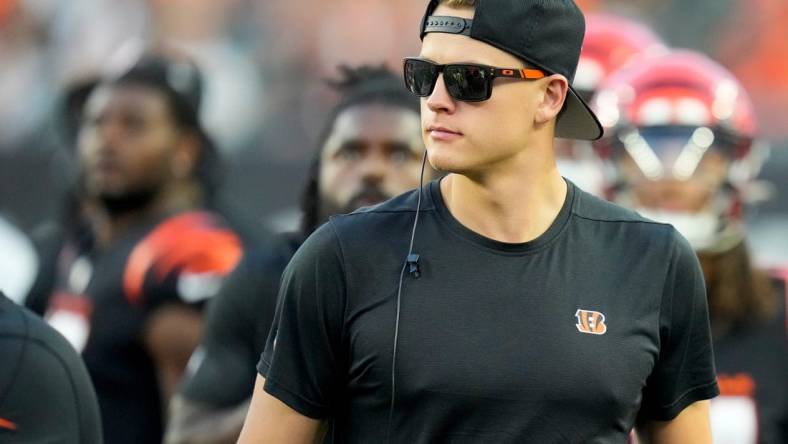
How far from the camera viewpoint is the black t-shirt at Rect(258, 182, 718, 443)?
3379 mm

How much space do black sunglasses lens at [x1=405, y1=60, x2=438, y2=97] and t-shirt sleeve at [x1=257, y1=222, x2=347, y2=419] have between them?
1.17 feet

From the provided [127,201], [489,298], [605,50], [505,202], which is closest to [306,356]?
[489,298]

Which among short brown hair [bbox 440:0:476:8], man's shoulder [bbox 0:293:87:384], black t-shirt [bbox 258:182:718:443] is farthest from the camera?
man's shoulder [bbox 0:293:87:384]

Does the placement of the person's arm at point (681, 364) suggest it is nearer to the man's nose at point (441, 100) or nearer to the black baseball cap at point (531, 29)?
the black baseball cap at point (531, 29)

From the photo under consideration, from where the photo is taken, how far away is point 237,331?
5336 mm

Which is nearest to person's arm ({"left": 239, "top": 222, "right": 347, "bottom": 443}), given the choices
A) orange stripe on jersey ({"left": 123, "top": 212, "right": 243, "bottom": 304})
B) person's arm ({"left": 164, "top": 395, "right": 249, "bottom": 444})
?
person's arm ({"left": 164, "top": 395, "right": 249, "bottom": 444})

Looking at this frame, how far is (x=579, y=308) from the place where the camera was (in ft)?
11.4

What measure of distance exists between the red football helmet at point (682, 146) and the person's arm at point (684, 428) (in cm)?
220

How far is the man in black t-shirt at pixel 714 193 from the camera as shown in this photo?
17.9 ft

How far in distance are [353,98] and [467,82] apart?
236 cm

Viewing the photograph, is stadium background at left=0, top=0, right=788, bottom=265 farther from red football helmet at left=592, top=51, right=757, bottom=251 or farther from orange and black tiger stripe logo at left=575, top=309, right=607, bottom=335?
orange and black tiger stripe logo at left=575, top=309, right=607, bottom=335

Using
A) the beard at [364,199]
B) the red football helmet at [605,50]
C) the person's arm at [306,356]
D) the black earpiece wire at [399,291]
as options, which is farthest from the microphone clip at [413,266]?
the red football helmet at [605,50]

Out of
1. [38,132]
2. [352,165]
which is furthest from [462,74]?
[38,132]

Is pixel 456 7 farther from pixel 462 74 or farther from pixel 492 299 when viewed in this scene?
pixel 492 299
